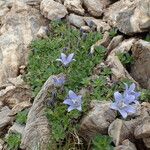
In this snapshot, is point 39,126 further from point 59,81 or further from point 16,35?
point 16,35

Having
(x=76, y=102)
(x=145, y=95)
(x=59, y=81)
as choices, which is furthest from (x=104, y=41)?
(x=76, y=102)

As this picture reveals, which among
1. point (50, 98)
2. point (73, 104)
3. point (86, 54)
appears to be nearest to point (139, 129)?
point (73, 104)

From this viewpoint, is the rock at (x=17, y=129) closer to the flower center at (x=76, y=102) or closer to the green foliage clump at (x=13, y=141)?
the green foliage clump at (x=13, y=141)

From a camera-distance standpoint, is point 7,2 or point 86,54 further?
point 7,2

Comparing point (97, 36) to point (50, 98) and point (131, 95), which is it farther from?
point (131, 95)

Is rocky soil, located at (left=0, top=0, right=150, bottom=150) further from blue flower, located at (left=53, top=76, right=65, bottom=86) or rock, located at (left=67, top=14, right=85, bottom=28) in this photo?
blue flower, located at (left=53, top=76, right=65, bottom=86)

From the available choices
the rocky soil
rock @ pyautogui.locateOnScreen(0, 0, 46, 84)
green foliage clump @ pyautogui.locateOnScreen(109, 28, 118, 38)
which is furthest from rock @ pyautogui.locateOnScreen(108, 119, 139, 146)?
rock @ pyautogui.locateOnScreen(0, 0, 46, 84)
